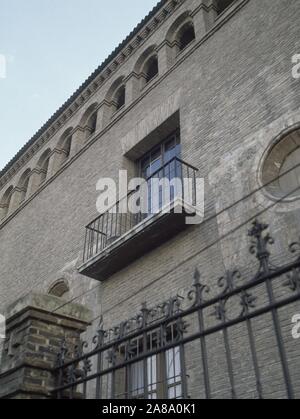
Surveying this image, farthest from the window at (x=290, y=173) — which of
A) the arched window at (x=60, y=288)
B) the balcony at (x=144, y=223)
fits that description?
the arched window at (x=60, y=288)

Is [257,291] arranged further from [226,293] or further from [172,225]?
[226,293]

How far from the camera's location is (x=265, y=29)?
784 cm

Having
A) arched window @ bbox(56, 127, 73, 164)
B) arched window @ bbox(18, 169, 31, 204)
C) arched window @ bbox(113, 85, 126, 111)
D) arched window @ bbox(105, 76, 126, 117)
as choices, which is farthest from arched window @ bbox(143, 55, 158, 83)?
arched window @ bbox(18, 169, 31, 204)

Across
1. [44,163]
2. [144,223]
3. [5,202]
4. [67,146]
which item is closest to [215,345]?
[144,223]

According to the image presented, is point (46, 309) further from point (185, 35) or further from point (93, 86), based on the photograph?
point (93, 86)

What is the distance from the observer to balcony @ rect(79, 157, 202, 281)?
274 inches

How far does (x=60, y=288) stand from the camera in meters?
9.58

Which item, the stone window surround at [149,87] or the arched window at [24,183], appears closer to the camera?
the stone window surround at [149,87]

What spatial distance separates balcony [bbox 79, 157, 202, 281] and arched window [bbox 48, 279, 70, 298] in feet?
2.95

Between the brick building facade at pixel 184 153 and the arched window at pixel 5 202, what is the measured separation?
1.78 m

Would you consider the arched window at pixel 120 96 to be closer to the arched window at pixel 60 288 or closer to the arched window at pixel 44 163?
the arched window at pixel 44 163

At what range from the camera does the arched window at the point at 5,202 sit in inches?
605

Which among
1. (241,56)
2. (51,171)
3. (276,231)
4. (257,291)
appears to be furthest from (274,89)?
(51,171)

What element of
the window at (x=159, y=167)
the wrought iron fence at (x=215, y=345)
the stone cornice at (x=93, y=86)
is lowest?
the wrought iron fence at (x=215, y=345)
